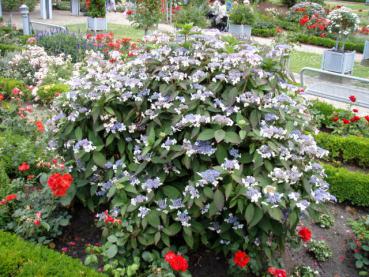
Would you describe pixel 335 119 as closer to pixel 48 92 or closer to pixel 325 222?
pixel 325 222

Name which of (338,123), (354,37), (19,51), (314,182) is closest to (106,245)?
(314,182)

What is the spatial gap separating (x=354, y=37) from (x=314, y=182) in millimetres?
13119

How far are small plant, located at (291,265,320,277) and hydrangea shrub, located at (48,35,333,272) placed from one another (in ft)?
0.86

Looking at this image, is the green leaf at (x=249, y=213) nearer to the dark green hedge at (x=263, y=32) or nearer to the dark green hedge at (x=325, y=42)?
the dark green hedge at (x=325, y=42)

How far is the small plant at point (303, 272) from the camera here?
122 inches

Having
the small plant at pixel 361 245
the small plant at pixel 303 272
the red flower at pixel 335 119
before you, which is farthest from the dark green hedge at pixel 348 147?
the small plant at pixel 303 272

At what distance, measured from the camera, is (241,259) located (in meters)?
2.69

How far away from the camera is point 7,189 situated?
3463mm

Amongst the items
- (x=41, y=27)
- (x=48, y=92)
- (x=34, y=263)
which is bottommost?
(x=34, y=263)

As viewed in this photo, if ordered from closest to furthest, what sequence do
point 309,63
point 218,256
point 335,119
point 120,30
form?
point 218,256 < point 335,119 < point 309,63 < point 120,30

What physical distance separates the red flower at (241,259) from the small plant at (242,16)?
37.9 feet

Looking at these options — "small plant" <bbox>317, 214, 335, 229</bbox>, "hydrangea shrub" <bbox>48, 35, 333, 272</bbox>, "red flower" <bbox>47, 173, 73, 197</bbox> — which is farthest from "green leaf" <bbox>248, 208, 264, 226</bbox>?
"small plant" <bbox>317, 214, 335, 229</bbox>

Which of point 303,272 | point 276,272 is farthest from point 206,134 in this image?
point 303,272

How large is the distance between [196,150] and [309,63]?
9.35 metres
